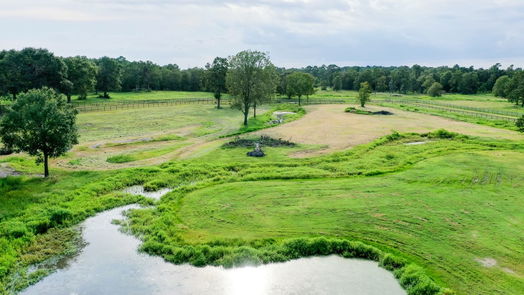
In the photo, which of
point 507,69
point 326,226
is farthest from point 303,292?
point 507,69

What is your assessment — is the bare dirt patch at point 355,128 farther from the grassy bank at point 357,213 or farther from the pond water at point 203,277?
the pond water at point 203,277

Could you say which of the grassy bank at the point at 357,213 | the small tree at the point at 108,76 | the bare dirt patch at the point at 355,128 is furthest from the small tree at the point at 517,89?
the small tree at the point at 108,76

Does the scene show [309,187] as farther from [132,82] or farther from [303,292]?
[132,82]

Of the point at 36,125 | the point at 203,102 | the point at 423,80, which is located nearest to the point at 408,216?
the point at 36,125

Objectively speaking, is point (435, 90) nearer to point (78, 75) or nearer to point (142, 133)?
point (78, 75)

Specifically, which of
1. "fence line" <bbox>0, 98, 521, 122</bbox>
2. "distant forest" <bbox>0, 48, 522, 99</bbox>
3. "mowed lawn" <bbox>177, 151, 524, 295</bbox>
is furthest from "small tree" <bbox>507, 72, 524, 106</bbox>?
"mowed lawn" <bbox>177, 151, 524, 295</bbox>

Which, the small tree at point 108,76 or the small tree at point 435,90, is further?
the small tree at point 435,90
